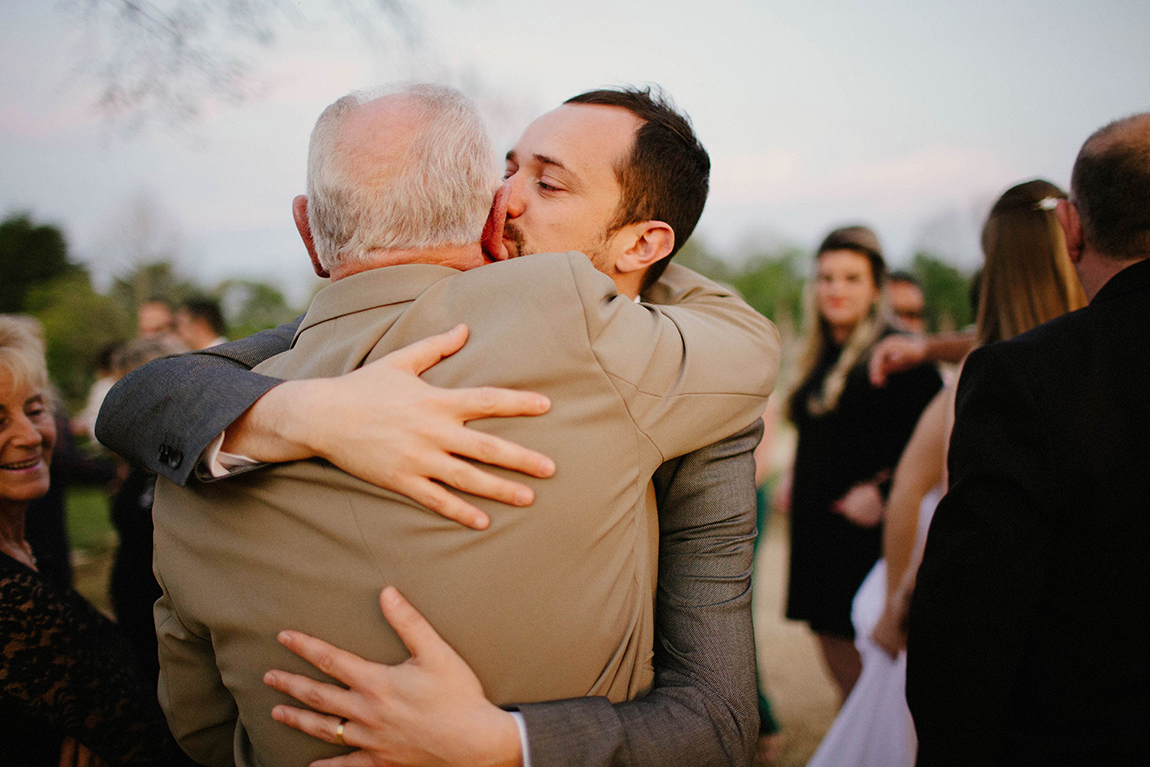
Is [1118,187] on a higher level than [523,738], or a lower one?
higher

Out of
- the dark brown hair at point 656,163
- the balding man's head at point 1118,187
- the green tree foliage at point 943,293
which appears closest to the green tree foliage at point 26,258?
the dark brown hair at point 656,163

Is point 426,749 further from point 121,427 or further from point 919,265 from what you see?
point 919,265

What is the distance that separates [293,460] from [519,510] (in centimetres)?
41

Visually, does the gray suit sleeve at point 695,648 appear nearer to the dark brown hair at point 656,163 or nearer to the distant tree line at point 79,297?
the dark brown hair at point 656,163

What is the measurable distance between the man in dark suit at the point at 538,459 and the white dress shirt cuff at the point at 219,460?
0.09ft

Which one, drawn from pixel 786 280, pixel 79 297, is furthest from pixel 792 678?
pixel 786 280

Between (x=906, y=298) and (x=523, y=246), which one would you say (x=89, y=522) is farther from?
(x=906, y=298)

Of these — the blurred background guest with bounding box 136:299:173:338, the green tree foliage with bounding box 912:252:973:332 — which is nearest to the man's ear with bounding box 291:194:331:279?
the blurred background guest with bounding box 136:299:173:338

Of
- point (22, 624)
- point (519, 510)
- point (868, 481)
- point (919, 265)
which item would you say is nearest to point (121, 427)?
point (22, 624)

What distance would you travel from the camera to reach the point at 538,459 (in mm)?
1142

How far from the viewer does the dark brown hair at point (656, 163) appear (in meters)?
1.93

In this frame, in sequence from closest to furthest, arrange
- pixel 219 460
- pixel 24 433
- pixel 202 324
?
pixel 219 460 < pixel 24 433 < pixel 202 324

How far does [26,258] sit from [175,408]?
32.7 feet

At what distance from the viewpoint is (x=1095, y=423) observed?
1412 millimetres
